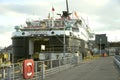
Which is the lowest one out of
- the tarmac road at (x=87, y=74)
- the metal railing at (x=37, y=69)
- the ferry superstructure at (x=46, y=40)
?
the tarmac road at (x=87, y=74)

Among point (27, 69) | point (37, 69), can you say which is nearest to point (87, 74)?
point (37, 69)

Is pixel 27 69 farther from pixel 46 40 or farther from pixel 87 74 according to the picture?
pixel 46 40

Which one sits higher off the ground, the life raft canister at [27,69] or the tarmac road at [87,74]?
the life raft canister at [27,69]

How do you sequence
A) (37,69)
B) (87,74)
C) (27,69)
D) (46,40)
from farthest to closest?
(46,40), (87,74), (37,69), (27,69)

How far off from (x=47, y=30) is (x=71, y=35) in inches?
121

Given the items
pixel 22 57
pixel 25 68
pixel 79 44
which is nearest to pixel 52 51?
pixel 22 57

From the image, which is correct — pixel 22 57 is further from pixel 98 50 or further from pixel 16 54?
pixel 98 50

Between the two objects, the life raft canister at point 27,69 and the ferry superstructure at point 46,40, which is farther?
the ferry superstructure at point 46,40

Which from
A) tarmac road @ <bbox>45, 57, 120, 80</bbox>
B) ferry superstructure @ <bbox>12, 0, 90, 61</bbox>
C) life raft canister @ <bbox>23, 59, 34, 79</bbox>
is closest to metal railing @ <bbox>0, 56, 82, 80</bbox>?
life raft canister @ <bbox>23, 59, 34, 79</bbox>

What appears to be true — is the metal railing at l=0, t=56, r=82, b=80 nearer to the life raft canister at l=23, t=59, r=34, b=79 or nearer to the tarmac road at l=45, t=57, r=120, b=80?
the life raft canister at l=23, t=59, r=34, b=79

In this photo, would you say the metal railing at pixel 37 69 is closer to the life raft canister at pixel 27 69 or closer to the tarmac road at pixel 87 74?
the life raft canister at pixel 27 69

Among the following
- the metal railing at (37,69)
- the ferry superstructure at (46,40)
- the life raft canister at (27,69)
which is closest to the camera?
the metal railing at (37,69)

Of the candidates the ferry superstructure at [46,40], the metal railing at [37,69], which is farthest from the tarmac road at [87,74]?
the ferry superstructure at [46,40]

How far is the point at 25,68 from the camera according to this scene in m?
16.0
